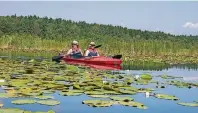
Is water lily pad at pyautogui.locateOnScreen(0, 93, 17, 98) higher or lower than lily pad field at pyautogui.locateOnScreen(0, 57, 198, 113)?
higher

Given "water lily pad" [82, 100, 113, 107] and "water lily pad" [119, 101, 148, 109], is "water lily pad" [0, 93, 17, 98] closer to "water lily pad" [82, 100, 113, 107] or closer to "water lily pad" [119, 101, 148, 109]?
"water lily pad" [82, 100, 113, 107]

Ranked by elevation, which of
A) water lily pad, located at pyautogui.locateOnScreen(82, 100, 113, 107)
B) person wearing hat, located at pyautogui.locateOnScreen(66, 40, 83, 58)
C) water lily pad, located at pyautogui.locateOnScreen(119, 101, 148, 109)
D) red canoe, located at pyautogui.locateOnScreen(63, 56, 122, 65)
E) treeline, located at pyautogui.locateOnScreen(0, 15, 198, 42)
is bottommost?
water lily pad, located at pyautogui.locateOnScreen(119, 101, 148, 109)

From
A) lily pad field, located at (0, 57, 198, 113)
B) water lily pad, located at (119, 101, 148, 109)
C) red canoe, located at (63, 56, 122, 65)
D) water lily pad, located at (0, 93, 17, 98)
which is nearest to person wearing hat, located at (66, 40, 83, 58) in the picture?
red canoe, located at (63, 56, 122, 65)

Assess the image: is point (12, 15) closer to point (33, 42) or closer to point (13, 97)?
point (33, 42)

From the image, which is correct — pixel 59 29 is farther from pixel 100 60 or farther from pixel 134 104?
pixel 134 104

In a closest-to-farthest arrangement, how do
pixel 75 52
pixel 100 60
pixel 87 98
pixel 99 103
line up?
pixel 99 103, pixel 87 98, pixel 100 60, pixel 75 52

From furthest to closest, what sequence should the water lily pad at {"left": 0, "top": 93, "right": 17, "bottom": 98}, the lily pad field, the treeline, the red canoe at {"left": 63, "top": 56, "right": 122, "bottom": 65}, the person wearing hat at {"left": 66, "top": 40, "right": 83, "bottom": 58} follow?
the treeline
the person wearing hat at {"left": 66, "top": 40, "right": 83, "bottom": 58}
the red canoe at {"left": 63, "top": 56, "right": 122, "bottom": 65}
the water lily pad at {"left": 0, "top": 93, "right": 17, "bottom": 98}
the lily pad field

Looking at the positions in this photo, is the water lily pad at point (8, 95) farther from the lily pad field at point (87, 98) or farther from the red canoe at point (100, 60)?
the red canoe at point (100, 60)

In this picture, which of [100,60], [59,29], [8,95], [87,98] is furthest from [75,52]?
[59,29]

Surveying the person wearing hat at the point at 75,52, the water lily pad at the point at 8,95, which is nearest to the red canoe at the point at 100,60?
the person wearing hat at the point at 75,52

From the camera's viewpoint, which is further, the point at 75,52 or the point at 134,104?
the point at 75,52

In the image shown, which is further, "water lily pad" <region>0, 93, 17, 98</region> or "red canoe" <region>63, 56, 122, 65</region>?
"red canoe" <region>63, 56, 122, 65</region>

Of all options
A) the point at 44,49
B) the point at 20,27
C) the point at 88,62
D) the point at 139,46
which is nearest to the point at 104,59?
the point at 88,62

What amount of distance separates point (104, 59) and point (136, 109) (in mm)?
10352
